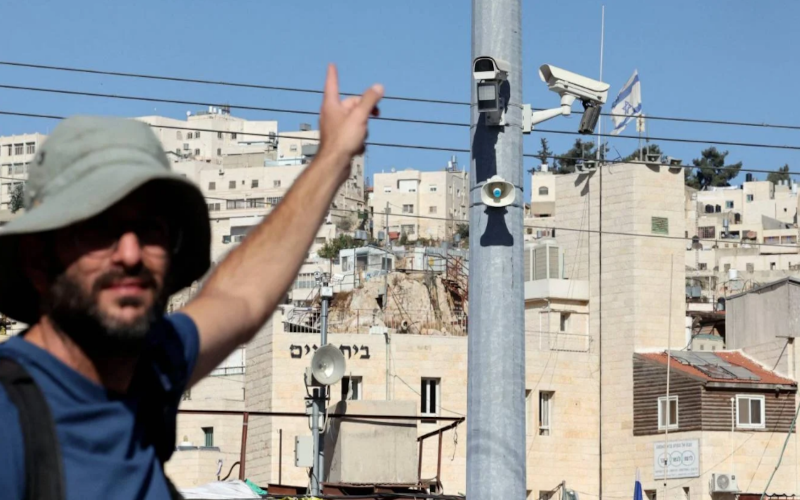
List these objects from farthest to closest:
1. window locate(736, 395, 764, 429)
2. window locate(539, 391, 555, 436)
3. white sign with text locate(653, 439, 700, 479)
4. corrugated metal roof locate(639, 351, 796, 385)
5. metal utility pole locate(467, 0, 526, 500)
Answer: window locate(539, 391, 555, 436), corrugated metal roof locate(639, 351, 796, 385), window locate(736, 395, 764, 429), white sign with text locate(653, 439, 700, 479), metal utility pole locate(467, 0, 526, 500)

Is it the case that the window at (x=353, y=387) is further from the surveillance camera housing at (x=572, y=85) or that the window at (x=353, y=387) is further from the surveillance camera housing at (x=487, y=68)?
the surveillance camera housing at (x=487, y=68)

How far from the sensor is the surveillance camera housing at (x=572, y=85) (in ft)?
47.1

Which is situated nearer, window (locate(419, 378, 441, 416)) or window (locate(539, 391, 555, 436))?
window (locate(419, 378, 441, 416))

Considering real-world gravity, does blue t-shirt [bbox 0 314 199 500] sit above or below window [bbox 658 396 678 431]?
below

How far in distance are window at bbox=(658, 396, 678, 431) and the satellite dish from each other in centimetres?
2278

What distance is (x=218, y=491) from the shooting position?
20.7 metres

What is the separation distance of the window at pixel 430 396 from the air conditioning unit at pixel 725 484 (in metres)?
9.24

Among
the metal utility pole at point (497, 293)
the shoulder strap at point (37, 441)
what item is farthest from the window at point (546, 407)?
the shoulder strap at point (37, 441)

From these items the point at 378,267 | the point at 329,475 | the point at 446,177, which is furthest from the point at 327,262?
the point at 329,475

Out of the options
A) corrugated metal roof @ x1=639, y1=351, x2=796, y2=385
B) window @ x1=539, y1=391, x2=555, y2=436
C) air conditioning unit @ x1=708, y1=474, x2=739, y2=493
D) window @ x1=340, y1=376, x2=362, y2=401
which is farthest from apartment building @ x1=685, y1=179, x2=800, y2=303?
window @ x1=340, y1=376, x2=362, y2=401

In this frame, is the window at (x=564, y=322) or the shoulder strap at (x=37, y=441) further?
the window at (x=564, y=322)

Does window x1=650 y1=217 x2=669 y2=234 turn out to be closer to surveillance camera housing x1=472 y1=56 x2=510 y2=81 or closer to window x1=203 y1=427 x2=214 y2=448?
window x1=203 y1=427 x2=214 y2=448

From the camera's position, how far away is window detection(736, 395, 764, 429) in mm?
47562

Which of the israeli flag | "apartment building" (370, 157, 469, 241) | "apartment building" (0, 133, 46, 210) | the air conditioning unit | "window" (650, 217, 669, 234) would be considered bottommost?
the air conditioning unit
